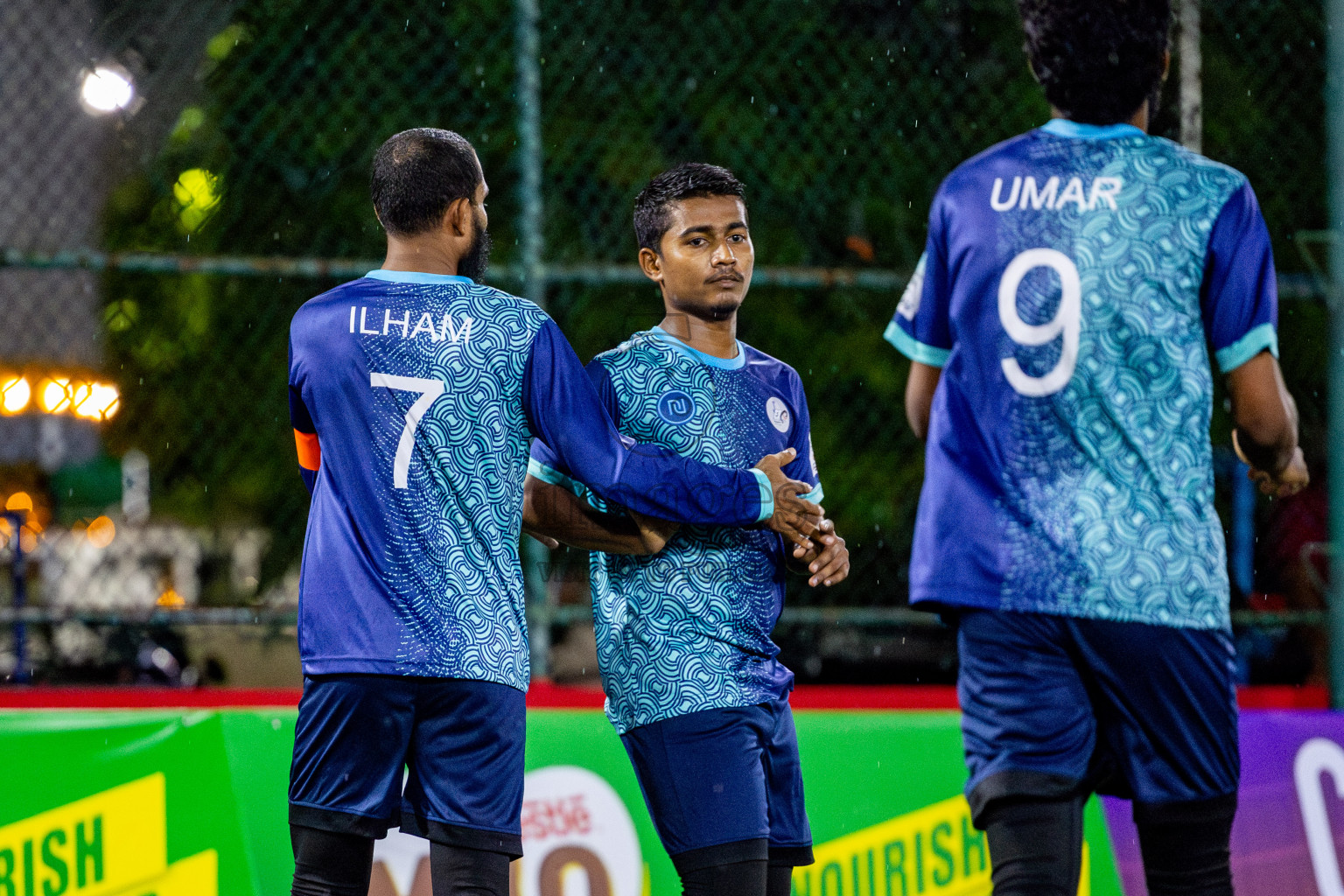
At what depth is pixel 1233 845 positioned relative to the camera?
4043 mm

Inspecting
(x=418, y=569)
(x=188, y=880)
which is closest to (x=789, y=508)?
(x=418, y=569)

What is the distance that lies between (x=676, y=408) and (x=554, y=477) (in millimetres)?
329

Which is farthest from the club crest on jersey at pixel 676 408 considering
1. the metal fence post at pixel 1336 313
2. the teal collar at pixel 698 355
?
the metal fence post at pixel 1336 313

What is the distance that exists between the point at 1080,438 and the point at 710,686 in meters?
1.02

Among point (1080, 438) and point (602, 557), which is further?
point (602, 557)

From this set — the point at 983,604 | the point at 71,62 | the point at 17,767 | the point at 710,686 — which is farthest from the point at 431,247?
the point at 71,62

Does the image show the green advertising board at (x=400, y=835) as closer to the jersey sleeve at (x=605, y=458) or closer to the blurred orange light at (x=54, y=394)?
the jersey sleeve at (x=605, y=458)

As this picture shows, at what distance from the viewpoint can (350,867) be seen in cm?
279

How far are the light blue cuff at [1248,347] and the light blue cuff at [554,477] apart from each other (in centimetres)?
140

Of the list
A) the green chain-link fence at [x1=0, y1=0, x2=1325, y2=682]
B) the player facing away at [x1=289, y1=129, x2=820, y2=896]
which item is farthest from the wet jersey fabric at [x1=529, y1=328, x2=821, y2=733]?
the green chain-link fence at [x1=0, y1=0, x2=1325, y2=682]

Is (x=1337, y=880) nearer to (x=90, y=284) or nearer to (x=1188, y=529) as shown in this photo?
(x=1188, y=529)

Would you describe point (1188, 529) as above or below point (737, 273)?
below

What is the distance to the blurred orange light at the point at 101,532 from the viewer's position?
534 centimetres

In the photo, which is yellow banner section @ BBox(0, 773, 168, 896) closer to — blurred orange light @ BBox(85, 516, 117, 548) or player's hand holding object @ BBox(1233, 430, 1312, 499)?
blurred orange light @ BBox(85, 516, 117, 548)
